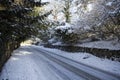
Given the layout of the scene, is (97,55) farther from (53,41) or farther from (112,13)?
(53,41)

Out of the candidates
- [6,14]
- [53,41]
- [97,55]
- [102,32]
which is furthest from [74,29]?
[53,41]

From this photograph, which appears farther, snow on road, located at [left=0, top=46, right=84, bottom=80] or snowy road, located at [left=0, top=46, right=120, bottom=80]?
snow on road, located at [left=0, top=46, right=84, bottom=80]

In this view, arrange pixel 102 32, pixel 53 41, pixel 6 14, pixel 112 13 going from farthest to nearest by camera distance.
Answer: pixel 53 41 → pixel 102 32 → pixel 112 13 → pixel 6 14

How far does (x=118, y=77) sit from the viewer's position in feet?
37.7

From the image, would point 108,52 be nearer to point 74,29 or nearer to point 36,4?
point 36,4

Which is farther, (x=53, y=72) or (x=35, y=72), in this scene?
(x=35, y=72)

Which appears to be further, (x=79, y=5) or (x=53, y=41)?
(x=53, y=41)

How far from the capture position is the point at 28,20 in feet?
68.9

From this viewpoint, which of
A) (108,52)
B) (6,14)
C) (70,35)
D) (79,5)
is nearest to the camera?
(6,14)

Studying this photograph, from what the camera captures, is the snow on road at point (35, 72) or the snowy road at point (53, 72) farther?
the snow on road at point (35, 72)

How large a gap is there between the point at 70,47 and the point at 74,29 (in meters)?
4.94

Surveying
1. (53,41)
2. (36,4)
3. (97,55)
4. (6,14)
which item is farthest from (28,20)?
(53,41)

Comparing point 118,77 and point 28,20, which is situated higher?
point 28,20


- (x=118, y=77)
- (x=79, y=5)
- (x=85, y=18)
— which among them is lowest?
(x=118, y=77)
